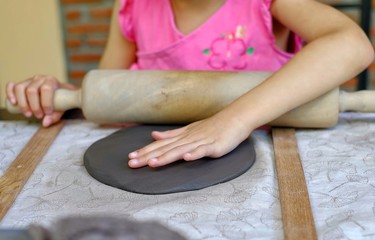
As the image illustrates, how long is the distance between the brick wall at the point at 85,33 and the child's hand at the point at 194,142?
139cm

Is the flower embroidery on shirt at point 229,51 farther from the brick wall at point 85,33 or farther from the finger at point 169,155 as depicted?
the brick wall at point 85,33

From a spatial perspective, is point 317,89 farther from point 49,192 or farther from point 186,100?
point 49,192

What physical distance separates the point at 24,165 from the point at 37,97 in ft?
0.64

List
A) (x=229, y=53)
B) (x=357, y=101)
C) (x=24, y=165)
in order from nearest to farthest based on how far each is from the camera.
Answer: (x=24, y=165) < (x=357, y=101) < (x=229, y=53)

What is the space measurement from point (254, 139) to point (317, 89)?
12 centimetres

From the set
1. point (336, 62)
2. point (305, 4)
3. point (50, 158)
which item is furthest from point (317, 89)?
point (50, 158)

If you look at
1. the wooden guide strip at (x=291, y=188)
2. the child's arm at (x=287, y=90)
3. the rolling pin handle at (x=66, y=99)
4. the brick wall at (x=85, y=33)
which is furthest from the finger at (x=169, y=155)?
the brick wall at (x=85, y=33)

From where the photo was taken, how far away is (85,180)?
27.1 inches

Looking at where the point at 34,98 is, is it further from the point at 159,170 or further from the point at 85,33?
the point at 85,33

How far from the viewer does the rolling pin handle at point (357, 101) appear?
2.75ft

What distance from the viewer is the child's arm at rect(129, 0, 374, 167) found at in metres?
0.70

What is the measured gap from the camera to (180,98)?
83 centimetres

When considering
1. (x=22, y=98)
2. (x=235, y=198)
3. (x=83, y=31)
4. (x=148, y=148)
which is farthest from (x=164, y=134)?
(x=83, y=31)

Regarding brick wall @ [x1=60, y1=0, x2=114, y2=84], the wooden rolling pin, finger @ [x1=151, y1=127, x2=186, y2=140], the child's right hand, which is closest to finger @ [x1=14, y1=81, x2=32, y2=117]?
the child's right hand
